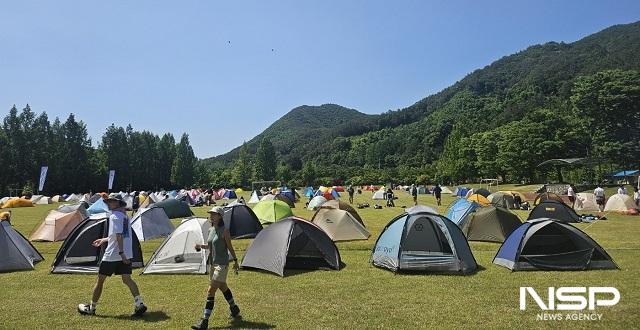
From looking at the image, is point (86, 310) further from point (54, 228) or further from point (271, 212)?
point (271, 212)

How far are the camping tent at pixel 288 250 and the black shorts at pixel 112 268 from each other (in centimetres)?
412

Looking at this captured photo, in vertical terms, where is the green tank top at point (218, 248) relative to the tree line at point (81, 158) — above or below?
below

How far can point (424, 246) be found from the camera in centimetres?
1193

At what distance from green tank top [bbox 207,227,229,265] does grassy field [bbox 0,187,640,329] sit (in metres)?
1.06

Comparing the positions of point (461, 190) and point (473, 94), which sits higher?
point (473, 94)

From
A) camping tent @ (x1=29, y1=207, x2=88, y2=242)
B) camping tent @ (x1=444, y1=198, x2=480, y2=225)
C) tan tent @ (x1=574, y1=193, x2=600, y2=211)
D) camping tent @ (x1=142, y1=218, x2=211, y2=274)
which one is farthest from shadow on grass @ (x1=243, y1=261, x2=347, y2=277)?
tan tent @ (x1=574, y1=193, x2=600, y2=211)

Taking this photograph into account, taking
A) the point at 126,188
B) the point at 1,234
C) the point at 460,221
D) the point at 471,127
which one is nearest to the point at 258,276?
the point at 1,234

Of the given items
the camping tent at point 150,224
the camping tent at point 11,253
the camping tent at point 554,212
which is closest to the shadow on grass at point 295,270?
the camping tent at point 11,253

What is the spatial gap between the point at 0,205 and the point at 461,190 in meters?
45.8

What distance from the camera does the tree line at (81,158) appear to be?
66.5 m

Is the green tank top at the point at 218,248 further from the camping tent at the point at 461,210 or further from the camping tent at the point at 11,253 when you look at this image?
the camping tent at the point at 461,210

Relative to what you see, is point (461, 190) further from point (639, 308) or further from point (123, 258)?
point (123, 258)

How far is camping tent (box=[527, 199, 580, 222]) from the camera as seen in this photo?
722 inches

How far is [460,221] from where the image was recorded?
17484 mm
